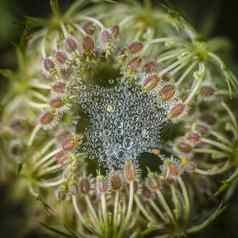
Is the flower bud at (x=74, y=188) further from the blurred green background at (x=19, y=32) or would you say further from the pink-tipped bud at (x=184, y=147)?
the blurred green background at (x=19, y=32)

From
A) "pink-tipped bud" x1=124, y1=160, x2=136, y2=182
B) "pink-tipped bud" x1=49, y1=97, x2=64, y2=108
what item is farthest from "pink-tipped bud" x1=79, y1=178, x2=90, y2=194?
"pink-tipped bud" x1=49, y1=97, x2=64, y2=108

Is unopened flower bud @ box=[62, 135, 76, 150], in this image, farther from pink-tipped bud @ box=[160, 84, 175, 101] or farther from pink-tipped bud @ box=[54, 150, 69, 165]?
pink-tipped bud @ box=[160, 84, 175, 101]

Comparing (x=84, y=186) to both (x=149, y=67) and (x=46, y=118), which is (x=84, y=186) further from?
(x=149, y=67)

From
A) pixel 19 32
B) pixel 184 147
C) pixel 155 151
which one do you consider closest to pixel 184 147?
pixel 184 147

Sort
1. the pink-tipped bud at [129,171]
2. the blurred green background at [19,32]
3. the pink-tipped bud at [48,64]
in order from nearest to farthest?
the pink-tipped bud at [129,171], the pink-tipped bud at [48,64], the blurred green background at [19,32]

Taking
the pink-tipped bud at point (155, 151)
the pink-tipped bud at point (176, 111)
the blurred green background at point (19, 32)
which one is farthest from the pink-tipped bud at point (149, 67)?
the blurred green background at point (19, 32)

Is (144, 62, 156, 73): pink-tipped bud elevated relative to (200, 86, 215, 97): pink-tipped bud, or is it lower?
elevated

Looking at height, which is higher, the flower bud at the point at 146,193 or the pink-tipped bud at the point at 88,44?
the pink-tipped bud at the point at 88,44
